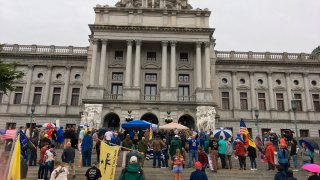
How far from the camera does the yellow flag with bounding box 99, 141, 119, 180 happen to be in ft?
38.8

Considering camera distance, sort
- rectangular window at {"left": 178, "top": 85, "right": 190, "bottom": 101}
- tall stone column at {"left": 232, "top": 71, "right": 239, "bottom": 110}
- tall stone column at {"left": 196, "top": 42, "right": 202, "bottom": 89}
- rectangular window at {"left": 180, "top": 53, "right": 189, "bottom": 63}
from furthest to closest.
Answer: tall stone column at {"left": 232, "top": 71, "right": 239, "bottom": 110} < rectangular window at {"left": 180, "top": 53, "right": 189, "bottom": 63} < rectangular window at {"left": 178, "top": 85, "right": 190, "bottom": 101} < tall stone column at {"left": 196, "top": 42, "right": 202, "bottom": 89}

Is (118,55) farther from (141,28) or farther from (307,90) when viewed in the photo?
(307,90)

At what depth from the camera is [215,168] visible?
1619cm

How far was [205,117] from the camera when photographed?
119ft

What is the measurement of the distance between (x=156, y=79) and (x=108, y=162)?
30029 mm

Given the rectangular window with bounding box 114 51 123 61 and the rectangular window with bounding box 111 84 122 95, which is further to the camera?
the rectangular window with bounding box 114 51 123 61

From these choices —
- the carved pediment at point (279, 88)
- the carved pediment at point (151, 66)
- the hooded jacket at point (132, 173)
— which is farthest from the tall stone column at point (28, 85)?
the hooded jacket at point (132, 173)

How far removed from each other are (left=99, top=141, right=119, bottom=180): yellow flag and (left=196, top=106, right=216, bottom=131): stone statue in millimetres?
24588

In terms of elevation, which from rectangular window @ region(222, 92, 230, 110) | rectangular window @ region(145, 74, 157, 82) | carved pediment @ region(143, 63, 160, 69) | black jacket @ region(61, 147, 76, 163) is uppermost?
carved pediment @ region(143, 63, 160, 69)

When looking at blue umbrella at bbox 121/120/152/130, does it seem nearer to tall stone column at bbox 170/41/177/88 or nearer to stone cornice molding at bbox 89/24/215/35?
tall stone column at bbox 170/41/177/88

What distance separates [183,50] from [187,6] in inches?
533

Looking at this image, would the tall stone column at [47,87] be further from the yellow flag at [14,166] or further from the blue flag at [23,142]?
the yellow flag at [14,166]

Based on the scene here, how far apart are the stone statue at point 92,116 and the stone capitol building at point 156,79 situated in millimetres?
118

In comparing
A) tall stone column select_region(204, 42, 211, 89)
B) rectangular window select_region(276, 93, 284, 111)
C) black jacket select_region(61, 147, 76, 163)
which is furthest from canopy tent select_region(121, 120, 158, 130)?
rectangular window select_region(276, 93, 284, 111)
